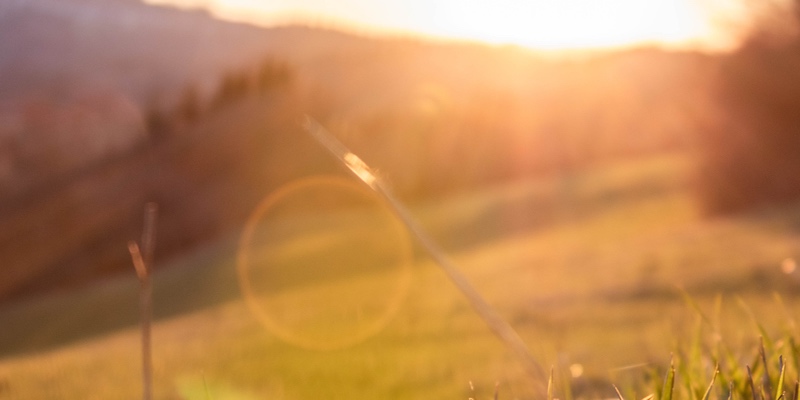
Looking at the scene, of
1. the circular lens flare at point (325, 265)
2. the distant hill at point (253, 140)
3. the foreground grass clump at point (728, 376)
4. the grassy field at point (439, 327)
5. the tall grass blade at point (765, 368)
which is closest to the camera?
the tall grass blade at point (765, 368)

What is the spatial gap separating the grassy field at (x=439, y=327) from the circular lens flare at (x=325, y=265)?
1.8 inches

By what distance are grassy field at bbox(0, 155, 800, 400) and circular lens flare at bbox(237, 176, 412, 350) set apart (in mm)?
47

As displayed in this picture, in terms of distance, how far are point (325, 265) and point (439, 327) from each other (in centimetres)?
538

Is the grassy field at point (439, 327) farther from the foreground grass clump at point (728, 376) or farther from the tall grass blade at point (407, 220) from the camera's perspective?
the tall grass blade at point (407, 220)

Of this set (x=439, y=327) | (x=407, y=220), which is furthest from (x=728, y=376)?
(x=439, y=327)

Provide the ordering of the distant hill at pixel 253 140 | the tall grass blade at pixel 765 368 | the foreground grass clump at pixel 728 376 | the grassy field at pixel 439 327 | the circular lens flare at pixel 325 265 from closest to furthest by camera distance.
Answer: the tall grass blade at pixel 765 368
the foreground grass clump at pixel 728 376
the grassy field at pixel 439 327
the circular lens flare at pixel 325 265
the distant hill at pixel 253 140

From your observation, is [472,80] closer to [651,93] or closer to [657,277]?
[651,93]

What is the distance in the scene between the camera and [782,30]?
6438 mm

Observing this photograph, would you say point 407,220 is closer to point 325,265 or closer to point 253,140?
point 325,265

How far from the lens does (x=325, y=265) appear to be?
25.7ft

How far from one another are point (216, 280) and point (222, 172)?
8977 millimetres

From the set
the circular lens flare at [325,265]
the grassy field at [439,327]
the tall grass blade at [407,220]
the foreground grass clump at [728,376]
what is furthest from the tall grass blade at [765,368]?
the circular lens flare at [325,265]

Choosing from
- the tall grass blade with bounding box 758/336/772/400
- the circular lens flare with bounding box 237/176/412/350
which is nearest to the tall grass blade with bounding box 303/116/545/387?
the circular lens flare with bounding box 237/176/412/350

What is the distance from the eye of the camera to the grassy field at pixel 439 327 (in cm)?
146
